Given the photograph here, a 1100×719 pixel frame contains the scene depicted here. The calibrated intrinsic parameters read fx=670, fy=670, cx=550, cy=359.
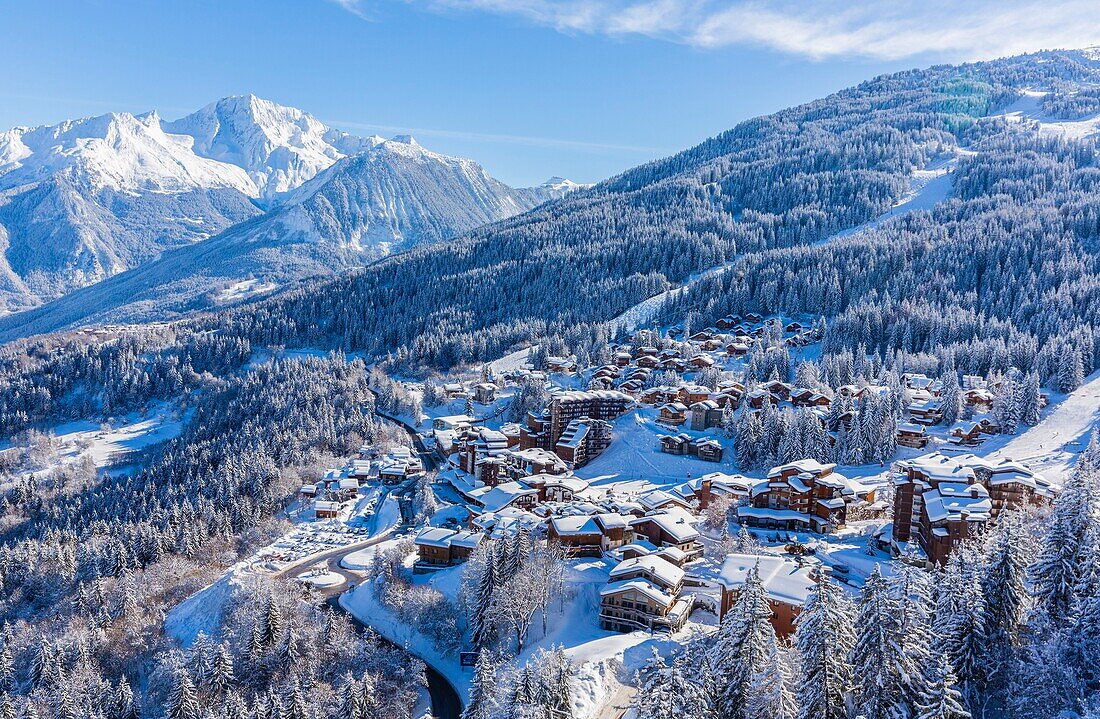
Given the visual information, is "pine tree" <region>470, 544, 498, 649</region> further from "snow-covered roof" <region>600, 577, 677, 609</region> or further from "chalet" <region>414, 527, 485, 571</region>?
"chalet" <region>414, 527, 485, 571</region>

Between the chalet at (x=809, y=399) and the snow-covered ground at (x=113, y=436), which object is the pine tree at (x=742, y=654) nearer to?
the chalet at (x=809, y=399)

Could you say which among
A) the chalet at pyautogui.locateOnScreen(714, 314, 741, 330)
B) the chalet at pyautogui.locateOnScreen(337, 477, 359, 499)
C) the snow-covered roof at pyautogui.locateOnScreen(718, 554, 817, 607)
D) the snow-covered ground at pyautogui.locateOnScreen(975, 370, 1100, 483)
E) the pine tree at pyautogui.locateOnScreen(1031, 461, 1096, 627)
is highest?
the pine tree at pyautogui.locateOnScreen(1031, 461, 1096, 627)

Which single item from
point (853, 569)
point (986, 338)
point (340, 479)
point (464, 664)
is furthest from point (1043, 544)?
point (986, 338)

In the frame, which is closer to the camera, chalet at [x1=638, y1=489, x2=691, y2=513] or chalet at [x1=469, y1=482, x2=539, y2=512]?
chalet at [x1=638, y1=489, x2=691, y2=513]

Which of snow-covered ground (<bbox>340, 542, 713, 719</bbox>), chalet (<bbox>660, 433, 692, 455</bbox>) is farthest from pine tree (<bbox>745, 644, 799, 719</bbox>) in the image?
chalet (<bbox>660, 433, 692, 455</bbox>)

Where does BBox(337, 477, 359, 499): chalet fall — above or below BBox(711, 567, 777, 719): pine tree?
below

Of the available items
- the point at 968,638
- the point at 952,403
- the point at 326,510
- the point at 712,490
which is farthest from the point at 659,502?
the point at 952,403

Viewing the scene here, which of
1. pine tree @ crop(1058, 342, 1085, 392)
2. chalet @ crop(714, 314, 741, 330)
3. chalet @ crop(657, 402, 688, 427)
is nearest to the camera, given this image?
pine tree @ crop(1058, 342, 1085, 392)

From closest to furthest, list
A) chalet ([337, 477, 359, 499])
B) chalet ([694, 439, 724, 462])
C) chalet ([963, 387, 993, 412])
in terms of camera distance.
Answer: chalet ([694, 439, 724, 462]) < chalet ([963, 387, 993, 412]) < chalet ([337, 477, 359, 499])
